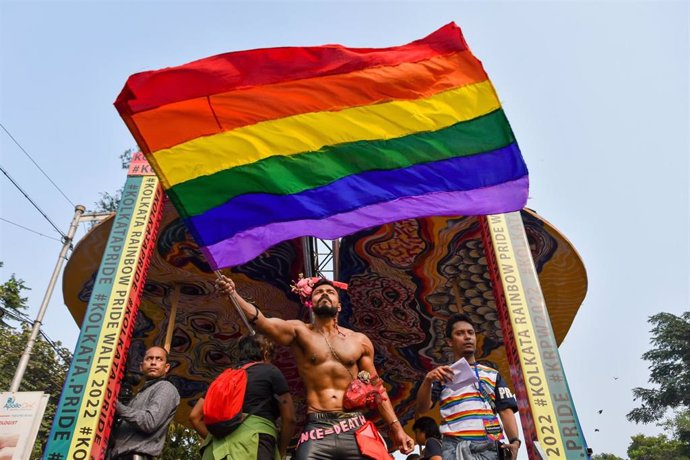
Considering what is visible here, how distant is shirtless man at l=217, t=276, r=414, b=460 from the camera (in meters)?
3.30

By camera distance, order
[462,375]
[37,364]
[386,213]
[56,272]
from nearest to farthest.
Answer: [462,375] < [386,213] < [56,272] < [37,364]

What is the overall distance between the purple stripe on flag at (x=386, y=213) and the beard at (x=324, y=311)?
533 millimetres

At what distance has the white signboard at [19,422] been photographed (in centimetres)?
551

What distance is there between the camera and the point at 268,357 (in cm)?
402

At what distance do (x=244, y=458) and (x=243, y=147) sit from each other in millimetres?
2176

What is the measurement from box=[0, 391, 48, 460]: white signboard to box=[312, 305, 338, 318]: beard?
3.57m

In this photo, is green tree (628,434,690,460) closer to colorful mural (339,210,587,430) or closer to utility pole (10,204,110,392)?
colorful mural (339,210,587,430)

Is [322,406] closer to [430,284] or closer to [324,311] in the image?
[324,311]

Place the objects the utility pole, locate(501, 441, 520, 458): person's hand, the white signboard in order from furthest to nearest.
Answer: the utility pole < the white signboard < locate(501, 441, 520, 458): person's hand

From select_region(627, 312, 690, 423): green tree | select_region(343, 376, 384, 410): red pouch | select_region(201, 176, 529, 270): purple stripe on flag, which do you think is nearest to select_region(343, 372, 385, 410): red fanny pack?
select_region(343, 376, 384, 410): red pouch

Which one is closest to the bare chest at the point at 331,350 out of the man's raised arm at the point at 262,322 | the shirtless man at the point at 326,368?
the shirtless man at the point at 326,368

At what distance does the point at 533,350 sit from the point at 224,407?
3.43 m

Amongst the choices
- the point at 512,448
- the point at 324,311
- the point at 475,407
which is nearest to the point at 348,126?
the point at 324,311

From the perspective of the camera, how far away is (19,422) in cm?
568
